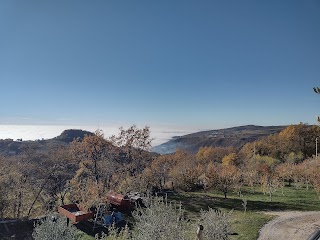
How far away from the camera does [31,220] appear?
1183 inches

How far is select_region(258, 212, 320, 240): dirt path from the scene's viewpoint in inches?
876

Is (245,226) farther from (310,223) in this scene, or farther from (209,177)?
(209,177)

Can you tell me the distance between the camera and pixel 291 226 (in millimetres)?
24688

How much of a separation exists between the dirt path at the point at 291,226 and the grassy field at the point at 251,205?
77 cm

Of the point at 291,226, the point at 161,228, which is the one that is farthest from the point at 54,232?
the point at 291,226

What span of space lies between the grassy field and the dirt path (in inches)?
30.4

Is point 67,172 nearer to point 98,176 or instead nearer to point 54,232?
point 98,176

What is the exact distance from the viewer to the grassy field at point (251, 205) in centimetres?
2509

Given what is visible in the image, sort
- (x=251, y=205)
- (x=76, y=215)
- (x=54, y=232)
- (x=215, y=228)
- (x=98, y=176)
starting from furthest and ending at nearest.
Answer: (x=98, y=176) → (x=251, y=205) → (x=76, y=215) → (x=54, y=232) → (x=215, y=228)

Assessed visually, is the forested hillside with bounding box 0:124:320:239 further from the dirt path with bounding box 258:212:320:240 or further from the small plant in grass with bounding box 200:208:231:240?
the small plant in grass with bounding box 200:208:231:240

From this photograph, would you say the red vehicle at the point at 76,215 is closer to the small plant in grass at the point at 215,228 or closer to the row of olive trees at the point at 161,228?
the row of olive trees at the point at 161,228

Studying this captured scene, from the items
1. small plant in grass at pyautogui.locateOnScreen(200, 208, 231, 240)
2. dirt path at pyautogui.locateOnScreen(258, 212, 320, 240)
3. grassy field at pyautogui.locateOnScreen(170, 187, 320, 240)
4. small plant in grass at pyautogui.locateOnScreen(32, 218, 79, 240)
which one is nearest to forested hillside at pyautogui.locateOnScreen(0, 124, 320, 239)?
grassy field at pyautogui.locateOnScreen(170, 187, 320, 240)

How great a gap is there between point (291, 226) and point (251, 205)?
32.1 feet

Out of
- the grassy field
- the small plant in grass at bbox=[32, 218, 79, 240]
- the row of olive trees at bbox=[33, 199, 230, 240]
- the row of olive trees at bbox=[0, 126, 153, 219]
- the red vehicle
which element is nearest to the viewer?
the row of olive trees at bbox=[33, 199, 230, 240]
